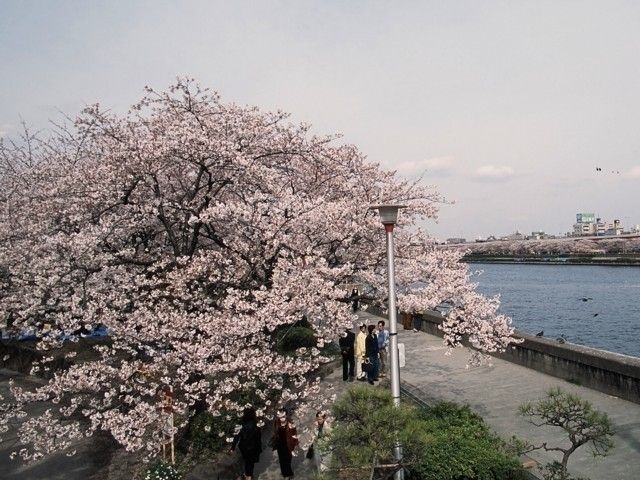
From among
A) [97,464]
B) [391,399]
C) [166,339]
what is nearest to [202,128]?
[166,339]

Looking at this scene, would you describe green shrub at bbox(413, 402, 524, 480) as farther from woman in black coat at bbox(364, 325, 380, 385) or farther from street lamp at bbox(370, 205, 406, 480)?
woman in black coat at bbox(364, 325, 380, 385)

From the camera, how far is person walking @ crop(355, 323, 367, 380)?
16.7 meters

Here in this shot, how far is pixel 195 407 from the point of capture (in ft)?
44.9

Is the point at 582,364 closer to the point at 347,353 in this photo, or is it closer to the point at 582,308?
the point at 347,353

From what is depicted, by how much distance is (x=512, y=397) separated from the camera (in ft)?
48.2

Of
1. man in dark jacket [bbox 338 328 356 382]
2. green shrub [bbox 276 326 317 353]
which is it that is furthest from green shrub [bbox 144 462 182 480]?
green shrub [bbox 276 326 317 353]

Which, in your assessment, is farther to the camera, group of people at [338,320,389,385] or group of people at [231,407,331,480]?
group of people at [338,320,389,385]

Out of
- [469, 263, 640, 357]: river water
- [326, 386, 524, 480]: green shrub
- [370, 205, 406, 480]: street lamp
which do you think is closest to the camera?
[326, 386, 524, 480]: green shrub

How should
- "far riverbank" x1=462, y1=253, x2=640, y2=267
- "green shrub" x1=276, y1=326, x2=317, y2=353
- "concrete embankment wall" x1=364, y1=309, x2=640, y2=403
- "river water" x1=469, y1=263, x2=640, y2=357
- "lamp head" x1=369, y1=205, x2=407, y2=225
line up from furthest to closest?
"far riverbank" x1=462, y1=253, x2=640, y2=267, "river water" x1=469, y1=263, x2=640, y2=357, "green shrub" x1=276, y1=326, x2=317, y2=353, "concrete embankment wall" x1=364, y1=309, x2=640, y2=403, "lamp head" x1=369, y1=205, x2=407, y2=225

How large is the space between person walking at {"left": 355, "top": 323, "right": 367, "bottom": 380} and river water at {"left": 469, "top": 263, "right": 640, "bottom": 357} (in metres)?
12.0

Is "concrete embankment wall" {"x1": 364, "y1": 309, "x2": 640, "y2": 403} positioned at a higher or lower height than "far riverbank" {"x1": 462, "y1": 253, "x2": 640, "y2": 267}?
higher

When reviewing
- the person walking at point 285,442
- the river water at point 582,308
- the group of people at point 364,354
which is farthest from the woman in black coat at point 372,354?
the river water at point 582,308

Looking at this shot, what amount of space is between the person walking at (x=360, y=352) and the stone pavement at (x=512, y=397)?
5.25 feet

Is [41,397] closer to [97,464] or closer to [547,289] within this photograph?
[97,464]
